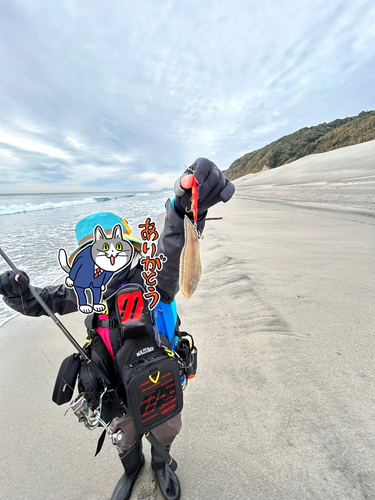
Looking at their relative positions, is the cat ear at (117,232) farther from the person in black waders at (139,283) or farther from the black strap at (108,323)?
the black strap at (108,323)

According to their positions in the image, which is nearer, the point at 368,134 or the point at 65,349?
the point at 65,349

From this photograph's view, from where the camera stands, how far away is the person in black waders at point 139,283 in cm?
112

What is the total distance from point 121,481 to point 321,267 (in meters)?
3.94

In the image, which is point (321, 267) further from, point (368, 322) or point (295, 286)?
point (368, 322)

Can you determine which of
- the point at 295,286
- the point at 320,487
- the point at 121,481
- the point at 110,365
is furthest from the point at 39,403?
the point at 295,286

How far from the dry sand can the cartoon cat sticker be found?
1.34m

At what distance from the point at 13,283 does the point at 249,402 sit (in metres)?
1.90

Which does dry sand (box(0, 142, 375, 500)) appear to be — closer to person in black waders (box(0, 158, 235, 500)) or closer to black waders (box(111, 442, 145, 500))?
black waders (box(111, 442, 145, 500))

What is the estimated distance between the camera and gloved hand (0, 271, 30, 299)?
1.21 meters

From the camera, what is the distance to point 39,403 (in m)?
2.01

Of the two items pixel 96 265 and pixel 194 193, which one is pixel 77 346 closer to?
pixel 96 265

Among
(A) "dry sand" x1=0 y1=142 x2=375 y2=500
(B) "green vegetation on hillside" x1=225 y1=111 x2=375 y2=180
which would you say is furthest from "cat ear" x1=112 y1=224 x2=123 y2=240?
(B) "green vegetation on hillside" x1=225 y1=111 x2=375 y2=180

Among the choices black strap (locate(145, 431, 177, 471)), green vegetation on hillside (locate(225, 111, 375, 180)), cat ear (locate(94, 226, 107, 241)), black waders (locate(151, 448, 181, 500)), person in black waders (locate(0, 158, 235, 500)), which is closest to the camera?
cat ear (locate(94, 226, 107, 241))

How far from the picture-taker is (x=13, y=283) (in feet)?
4.01
